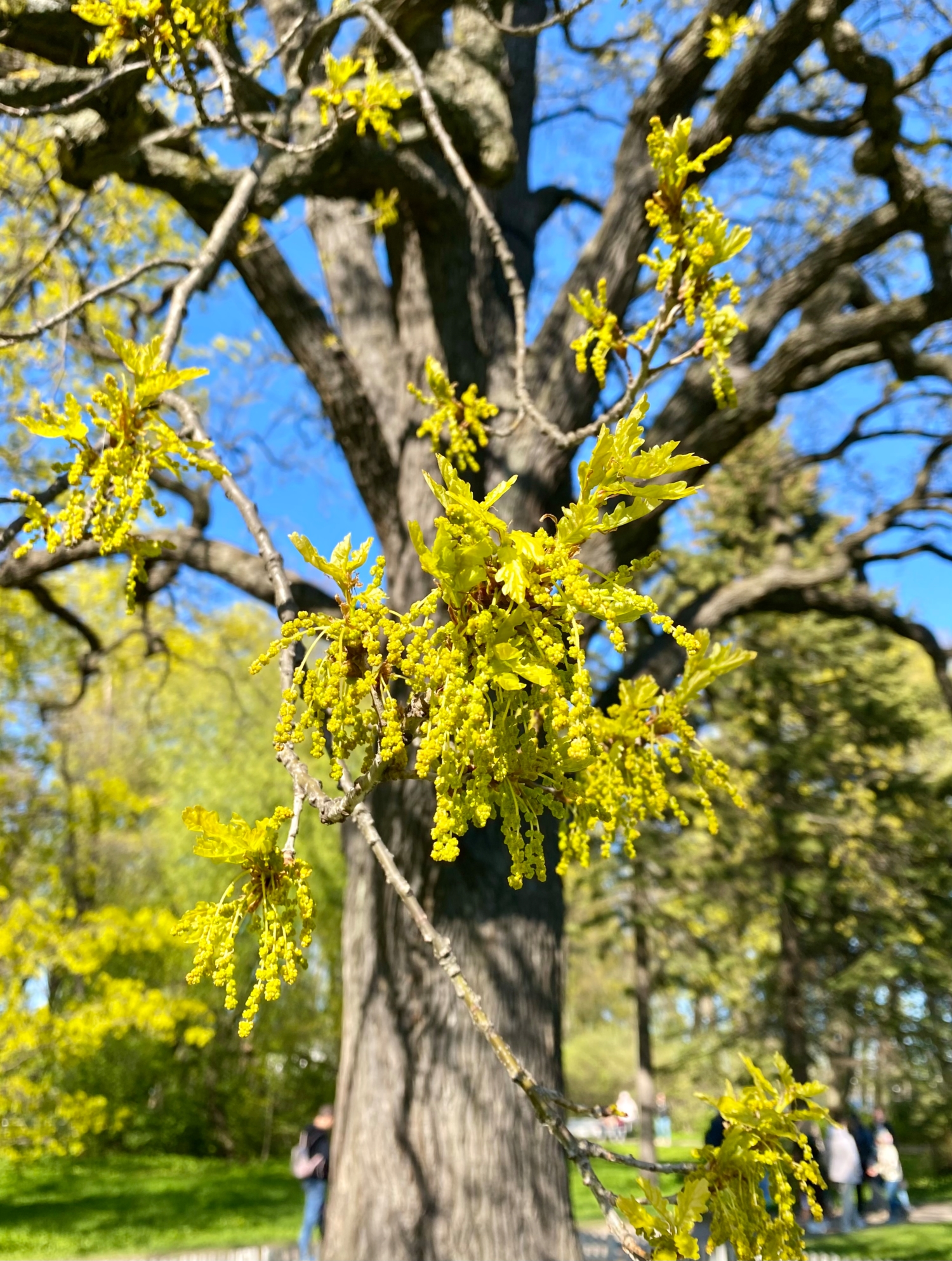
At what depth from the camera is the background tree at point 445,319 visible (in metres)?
3.32

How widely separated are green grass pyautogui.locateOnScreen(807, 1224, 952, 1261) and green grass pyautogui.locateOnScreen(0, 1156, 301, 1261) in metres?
5.31

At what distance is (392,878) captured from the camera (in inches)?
44.1

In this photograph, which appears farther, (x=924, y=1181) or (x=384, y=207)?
(x=924, y=1181)

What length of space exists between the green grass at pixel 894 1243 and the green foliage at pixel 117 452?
7384 mm

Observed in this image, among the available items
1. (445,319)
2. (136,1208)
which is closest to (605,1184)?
(136,1208)

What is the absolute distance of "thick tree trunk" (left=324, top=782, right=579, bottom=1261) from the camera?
3318 millimetres

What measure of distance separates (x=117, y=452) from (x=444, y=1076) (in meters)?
2.94

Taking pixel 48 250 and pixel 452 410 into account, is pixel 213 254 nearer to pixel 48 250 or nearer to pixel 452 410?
pixel 452 410

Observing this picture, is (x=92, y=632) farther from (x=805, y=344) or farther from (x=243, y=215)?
(x=805, y=344)

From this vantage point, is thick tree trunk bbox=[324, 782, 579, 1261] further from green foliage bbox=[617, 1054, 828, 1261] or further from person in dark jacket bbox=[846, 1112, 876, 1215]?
person in dark jacket bbox=[846, 1112, 876, 1215]

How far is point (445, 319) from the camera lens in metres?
4.56

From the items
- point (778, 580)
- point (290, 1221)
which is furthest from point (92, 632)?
point (290, 1221)

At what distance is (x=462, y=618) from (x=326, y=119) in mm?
2241

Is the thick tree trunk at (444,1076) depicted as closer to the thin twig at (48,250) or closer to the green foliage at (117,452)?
the green foliage at (117,452)
